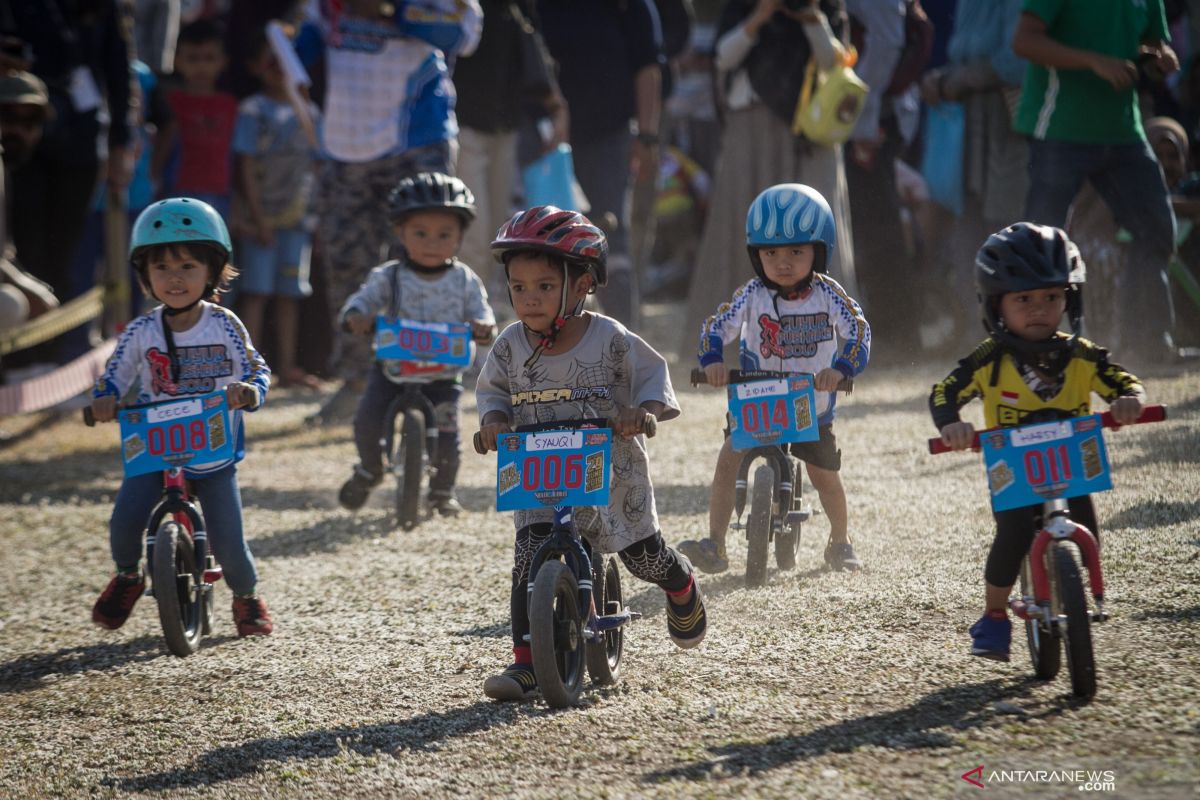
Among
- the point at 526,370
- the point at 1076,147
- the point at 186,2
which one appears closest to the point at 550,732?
the point at 526,370

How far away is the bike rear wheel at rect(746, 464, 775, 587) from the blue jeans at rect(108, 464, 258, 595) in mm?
1966

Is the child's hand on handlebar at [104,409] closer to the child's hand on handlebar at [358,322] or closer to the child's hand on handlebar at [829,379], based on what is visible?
the child's hand on handlebar at [358,322]

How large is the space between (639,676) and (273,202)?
26.8 feet

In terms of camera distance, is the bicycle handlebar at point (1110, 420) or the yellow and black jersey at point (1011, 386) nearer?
the bicycle handlebar at point (1110, 420)

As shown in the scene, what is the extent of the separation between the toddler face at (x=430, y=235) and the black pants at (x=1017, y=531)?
154 inches

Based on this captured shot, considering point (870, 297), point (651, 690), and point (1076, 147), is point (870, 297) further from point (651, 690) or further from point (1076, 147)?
point (651, 690)

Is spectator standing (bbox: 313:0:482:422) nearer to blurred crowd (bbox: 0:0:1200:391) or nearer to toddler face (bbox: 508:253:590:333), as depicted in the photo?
blurred crowd (bbox: 0:0:1200:391)

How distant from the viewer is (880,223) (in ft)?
40.5

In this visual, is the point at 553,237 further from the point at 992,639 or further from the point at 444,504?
the point at 444,504

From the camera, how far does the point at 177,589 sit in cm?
589

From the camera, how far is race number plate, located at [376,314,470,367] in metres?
7.96

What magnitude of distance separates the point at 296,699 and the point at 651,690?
1.20m

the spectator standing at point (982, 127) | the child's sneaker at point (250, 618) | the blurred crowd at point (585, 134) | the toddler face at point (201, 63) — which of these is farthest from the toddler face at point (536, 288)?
the toddler face at point (201, 63)

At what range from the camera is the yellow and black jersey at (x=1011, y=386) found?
4938mm
